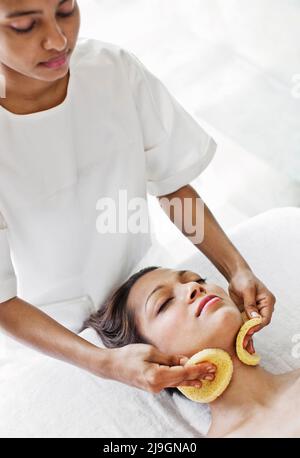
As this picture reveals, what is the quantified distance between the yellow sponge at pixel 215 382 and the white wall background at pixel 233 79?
1024 mm

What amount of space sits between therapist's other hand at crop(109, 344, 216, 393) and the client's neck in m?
0.12

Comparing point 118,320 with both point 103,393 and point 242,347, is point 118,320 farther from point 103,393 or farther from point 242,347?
point 242,347

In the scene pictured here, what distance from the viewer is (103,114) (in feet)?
5.40

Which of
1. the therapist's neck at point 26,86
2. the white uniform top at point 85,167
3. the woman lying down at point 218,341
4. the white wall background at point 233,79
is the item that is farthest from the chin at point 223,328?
the white wall background at point 233,79

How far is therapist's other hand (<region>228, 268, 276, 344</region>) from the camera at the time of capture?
165cm

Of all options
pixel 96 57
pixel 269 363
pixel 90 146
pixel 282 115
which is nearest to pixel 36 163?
pixel 90 146

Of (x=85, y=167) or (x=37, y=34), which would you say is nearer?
(x=37, y=34)

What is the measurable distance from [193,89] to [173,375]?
190 centimetres

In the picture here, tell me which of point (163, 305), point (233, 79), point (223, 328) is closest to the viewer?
point (223, 328)

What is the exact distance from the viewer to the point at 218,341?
161cm

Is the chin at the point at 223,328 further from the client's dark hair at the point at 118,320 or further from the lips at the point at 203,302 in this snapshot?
the client's dark hair at the point at 118,320

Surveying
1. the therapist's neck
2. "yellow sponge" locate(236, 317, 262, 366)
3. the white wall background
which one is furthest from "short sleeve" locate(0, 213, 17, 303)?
the white wall background

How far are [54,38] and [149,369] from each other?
630mm

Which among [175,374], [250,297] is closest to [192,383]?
[175,374]
